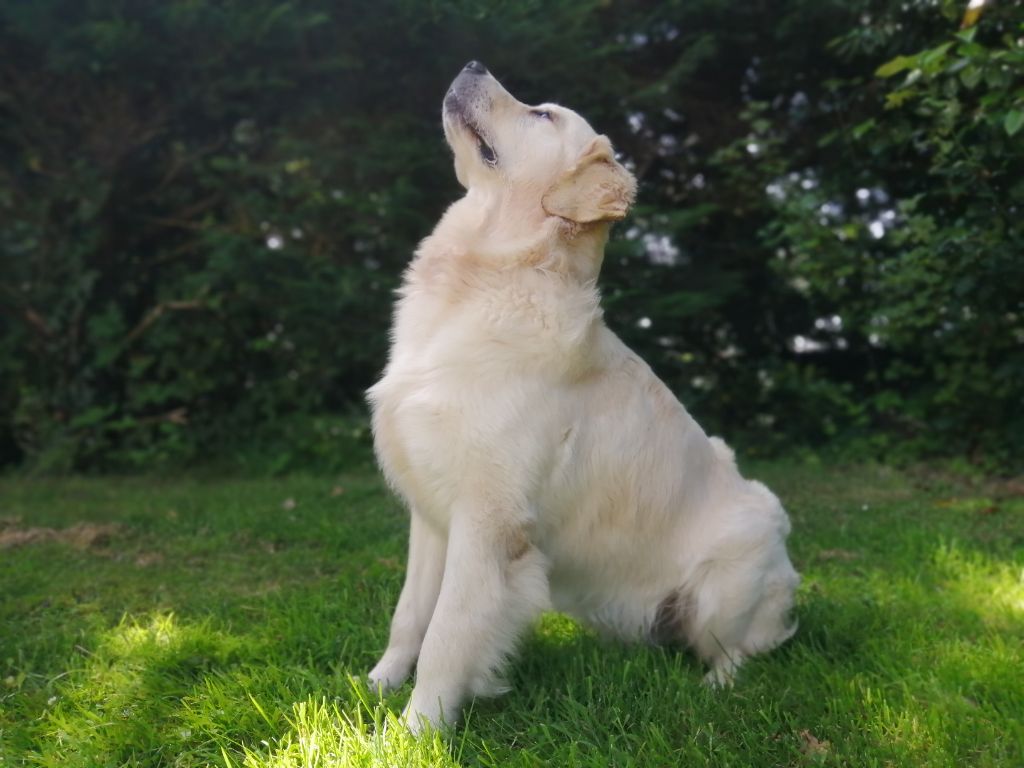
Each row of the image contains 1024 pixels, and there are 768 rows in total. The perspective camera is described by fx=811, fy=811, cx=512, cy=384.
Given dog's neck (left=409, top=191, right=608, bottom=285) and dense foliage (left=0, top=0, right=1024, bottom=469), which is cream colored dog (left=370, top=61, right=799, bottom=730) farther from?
dense foliage (left=0, top=0, right=1024, bottom=469)

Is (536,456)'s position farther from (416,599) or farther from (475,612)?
(416,599)

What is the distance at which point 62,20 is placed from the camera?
573cm

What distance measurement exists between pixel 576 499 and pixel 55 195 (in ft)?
19.3

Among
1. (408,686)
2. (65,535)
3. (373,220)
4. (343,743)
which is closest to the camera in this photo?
(343,743)

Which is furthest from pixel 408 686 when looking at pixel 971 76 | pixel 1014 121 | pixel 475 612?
pixel 971 76

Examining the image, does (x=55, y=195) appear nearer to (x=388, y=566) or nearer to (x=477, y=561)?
(x=388, y=566)

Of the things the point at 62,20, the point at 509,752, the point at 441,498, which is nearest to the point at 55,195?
the point at 62,20

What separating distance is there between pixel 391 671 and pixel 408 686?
0.11m

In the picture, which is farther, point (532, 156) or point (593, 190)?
point (532, 156)

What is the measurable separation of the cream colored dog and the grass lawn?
0.16 m

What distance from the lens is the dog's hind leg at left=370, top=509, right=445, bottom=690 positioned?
2.41 metres

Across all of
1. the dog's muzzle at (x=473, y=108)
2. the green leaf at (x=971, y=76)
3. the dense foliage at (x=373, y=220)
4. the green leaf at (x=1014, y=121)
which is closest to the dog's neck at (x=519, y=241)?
the dog's muzzle at (x=473, y=108)

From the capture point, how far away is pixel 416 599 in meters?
2.46

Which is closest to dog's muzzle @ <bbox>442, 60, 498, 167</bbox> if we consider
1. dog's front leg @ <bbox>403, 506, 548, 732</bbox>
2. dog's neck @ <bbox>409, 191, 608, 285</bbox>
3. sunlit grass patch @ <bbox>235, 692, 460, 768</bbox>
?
dog's neck @ <bbox>409, 191, 608, 285</bbox>
